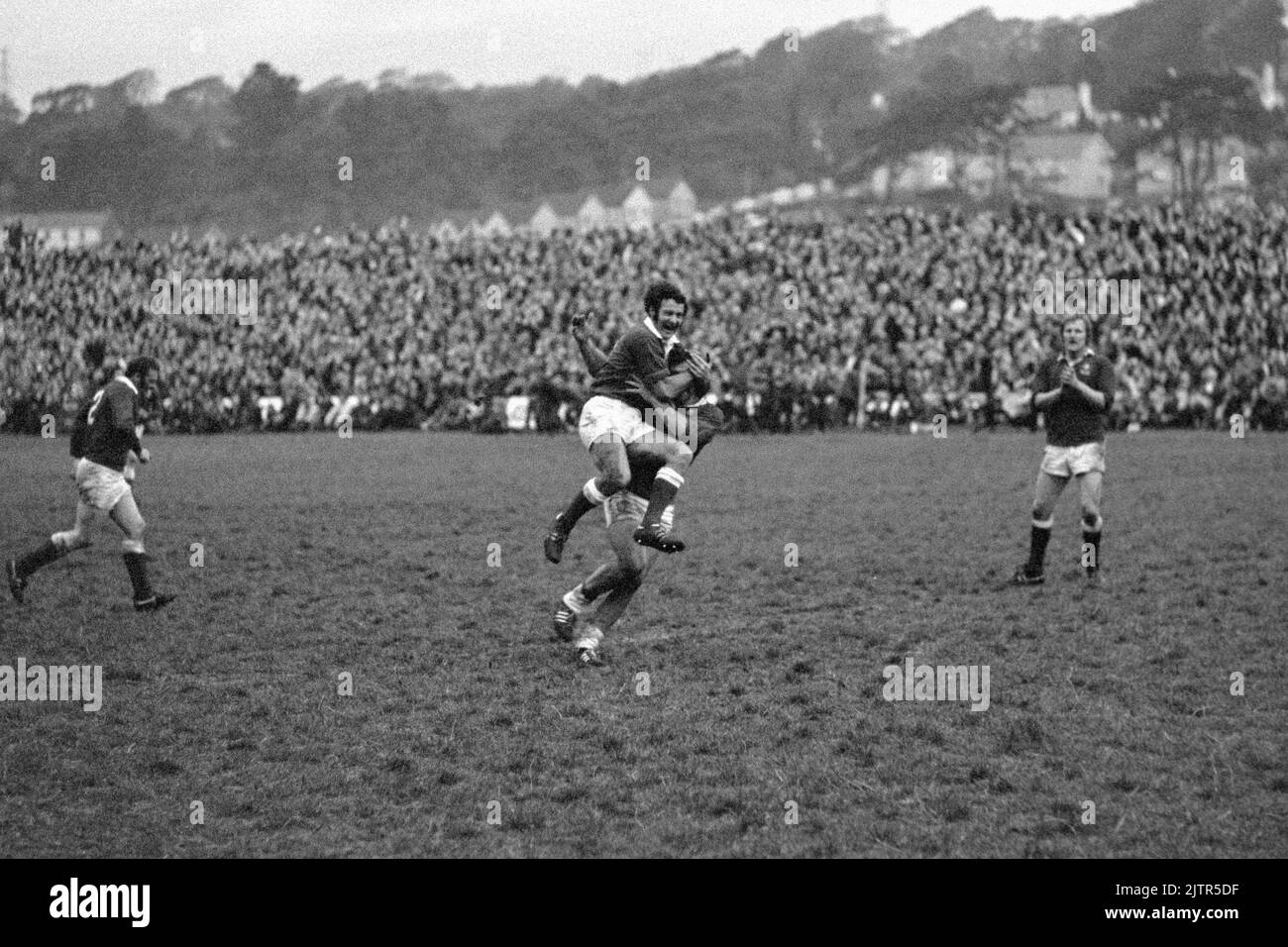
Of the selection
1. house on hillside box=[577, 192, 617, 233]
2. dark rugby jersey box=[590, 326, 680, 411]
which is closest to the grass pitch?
dark rugby jersey box=[590, 326, 680, 411]

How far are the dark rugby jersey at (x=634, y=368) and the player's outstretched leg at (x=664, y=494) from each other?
34 cm

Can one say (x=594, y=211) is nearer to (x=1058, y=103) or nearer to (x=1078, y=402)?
(x=1058, y=103)

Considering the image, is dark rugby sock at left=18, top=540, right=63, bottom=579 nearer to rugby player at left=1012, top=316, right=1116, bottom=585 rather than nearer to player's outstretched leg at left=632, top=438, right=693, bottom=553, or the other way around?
player's outstretched leg at left=632, top=438, right=693, bottom=553

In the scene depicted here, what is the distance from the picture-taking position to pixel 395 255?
141 ft

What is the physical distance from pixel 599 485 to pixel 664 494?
49 centimetres

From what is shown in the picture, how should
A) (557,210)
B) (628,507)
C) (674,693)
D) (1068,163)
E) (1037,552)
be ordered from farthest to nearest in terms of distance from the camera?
(557,210)
(1068,163)
(1037,552)
(628,507)
(674,693)

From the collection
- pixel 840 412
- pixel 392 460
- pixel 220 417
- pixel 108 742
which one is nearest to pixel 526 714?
pixel 108 742

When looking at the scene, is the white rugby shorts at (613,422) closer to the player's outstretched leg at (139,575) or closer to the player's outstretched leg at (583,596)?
the player's outstretched leg at (583,596)

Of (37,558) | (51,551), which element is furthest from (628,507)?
(37,558)

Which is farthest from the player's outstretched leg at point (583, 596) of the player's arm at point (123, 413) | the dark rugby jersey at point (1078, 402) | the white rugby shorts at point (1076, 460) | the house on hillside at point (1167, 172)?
the house on hillside at point (1167, 172)

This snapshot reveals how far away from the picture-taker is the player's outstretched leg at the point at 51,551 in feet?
41.6

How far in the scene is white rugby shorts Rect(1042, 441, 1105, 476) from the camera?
13.4m

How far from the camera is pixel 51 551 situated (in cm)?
1278
